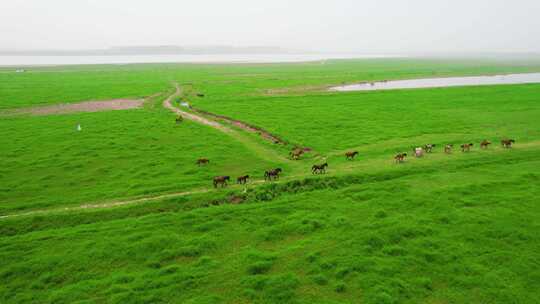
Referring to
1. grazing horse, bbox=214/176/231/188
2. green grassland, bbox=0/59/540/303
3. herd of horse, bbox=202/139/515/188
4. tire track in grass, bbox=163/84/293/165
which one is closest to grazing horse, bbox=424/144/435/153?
herd of horse, bbox=202/139/515/188

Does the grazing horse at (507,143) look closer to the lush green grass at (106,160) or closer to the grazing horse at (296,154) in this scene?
the grazing horse at (296,154)

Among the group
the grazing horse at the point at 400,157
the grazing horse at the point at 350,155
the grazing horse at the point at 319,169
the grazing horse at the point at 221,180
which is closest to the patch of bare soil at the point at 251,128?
the grazing horse at the point at 350,155

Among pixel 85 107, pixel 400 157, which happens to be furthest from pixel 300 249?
pixel 85 107

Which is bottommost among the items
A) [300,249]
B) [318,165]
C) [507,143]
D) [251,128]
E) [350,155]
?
[300,249]

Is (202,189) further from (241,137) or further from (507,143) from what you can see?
(507,143)

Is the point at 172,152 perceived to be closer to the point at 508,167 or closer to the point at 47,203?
the point at 47,203

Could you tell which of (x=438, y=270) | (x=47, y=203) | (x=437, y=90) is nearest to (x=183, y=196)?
(x=47, y=203)
